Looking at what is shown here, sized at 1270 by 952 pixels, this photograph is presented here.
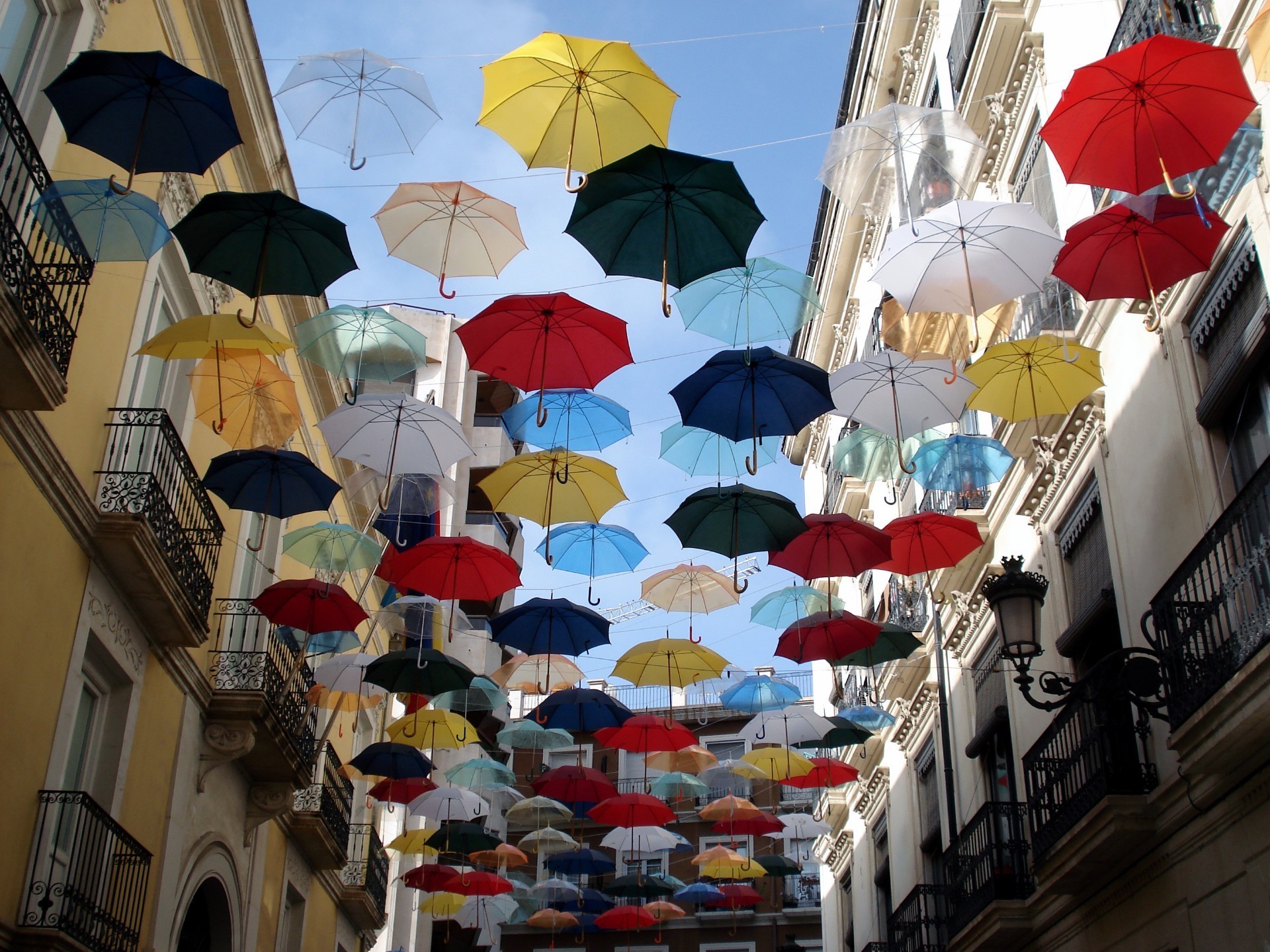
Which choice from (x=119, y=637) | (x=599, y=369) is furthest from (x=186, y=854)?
(x=599, y=369)

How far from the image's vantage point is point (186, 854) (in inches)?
492

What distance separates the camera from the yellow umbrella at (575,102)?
899 centimetres

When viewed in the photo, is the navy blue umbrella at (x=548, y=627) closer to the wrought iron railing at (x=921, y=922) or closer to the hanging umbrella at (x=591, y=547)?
the hanging umbrella at (x=591, y=547)

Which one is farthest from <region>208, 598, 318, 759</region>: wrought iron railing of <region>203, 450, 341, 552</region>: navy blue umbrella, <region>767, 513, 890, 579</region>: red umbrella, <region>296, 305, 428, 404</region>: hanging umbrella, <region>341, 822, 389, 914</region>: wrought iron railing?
<region>341, 822, 389, 914</region>: wrought iron railing

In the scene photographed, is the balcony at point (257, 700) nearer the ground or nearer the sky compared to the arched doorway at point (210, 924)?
nearer the sky

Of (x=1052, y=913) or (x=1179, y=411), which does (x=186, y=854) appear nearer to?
(x=1052, y=913)

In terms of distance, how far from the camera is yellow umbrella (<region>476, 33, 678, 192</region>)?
899cm

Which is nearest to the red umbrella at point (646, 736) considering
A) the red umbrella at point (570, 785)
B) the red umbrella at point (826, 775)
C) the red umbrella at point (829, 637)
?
the red umbrella at point (570, 785)

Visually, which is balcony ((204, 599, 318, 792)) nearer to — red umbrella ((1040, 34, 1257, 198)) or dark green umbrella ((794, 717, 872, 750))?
dark green umbrella ((794, 717, 872, 750))

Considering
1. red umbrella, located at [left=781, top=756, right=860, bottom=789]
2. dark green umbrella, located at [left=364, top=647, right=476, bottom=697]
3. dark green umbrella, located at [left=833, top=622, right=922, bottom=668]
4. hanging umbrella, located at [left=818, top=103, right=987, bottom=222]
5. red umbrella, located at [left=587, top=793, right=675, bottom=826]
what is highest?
hanging umbrella, located at [left=818, top=103, right=987, bottom=222]

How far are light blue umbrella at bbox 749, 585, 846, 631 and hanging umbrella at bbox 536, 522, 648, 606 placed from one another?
2191mm

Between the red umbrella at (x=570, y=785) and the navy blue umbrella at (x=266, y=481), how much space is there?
23.6 ft

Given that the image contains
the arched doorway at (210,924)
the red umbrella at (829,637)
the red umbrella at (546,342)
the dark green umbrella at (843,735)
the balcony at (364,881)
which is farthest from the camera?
the balcony at (364,881)

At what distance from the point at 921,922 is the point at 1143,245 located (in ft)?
29.0
